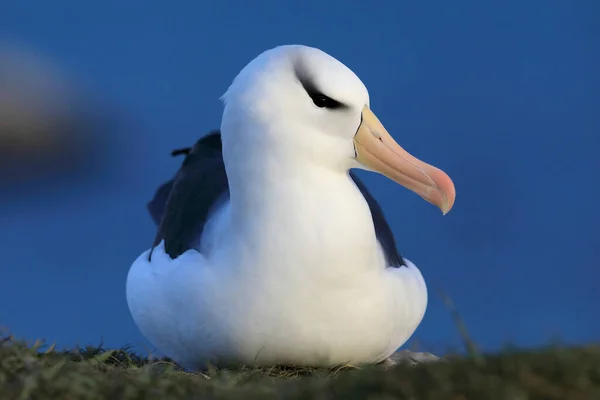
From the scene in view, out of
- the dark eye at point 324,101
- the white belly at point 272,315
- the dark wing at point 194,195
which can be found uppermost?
the dark eye at point 324,101

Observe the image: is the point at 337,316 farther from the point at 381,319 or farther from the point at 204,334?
the point at 204,334

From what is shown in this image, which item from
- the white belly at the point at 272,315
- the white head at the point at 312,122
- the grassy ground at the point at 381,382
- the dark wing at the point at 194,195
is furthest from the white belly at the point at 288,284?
the grassy ground at the point at 381,382

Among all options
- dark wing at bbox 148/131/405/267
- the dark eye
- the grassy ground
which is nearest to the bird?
the dark eye

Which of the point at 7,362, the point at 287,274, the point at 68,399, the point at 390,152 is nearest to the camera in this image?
the point at 68,399

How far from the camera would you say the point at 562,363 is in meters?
2.01

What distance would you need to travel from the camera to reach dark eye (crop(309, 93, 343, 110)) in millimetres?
3449

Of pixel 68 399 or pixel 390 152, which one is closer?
pixel 68 399

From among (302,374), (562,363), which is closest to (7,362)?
(302,374)

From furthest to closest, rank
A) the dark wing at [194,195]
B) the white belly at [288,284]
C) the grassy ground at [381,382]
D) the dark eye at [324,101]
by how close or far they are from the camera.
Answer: the dark wing at [194,195]
the dark eye at [324,101]
the white belly at [288,284]
the grassy ground at [381,382]

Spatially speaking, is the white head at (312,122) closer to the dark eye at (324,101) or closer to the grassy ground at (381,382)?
the dark eye at (324,101)

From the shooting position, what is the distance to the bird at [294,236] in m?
3.36

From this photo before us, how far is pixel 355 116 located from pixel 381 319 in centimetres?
82

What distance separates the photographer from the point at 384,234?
406 cm

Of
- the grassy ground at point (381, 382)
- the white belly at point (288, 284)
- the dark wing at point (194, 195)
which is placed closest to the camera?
the grassy ground at point (381, 382)
